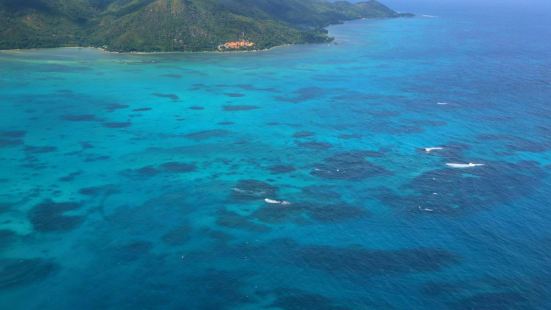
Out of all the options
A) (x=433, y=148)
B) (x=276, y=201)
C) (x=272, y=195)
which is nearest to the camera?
(x=276, y=201)

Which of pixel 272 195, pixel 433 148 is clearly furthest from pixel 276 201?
pixel 433 148

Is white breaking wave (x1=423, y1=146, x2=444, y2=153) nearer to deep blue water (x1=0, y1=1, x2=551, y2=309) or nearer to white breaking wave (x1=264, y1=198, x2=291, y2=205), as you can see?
deep blue water (x1=0, y1=1, x2=551, y2=309)

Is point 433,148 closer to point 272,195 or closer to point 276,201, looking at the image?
point 272,195

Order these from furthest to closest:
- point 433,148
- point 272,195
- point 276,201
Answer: point 433,148 → point 272,195 → point 276,201

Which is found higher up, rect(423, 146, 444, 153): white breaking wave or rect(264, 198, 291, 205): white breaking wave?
rect(423, 146, 444, 153): white breaking wave

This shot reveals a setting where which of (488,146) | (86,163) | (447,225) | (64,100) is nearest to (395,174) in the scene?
(447,225)

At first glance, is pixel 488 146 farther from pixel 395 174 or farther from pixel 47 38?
pixel 47 38

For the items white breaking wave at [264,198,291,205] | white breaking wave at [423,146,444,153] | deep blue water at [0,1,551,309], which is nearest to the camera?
deep blue water at [0,1,551,309]

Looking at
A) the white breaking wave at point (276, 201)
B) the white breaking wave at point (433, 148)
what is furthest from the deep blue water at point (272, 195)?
the white breaking wave at point (433, 148)

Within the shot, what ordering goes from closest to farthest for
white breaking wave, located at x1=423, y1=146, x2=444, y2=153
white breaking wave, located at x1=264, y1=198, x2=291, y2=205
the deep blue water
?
the deep blue water
white breaking wave, located at x1=264, y1=198, x2=291, y2=205
white breaking wave, located at x1=423, y1=146, x2=444, y2=153

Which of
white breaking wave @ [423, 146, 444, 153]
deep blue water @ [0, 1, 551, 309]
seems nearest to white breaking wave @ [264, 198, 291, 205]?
deep blue water @ [0, 1, 551, 309]
